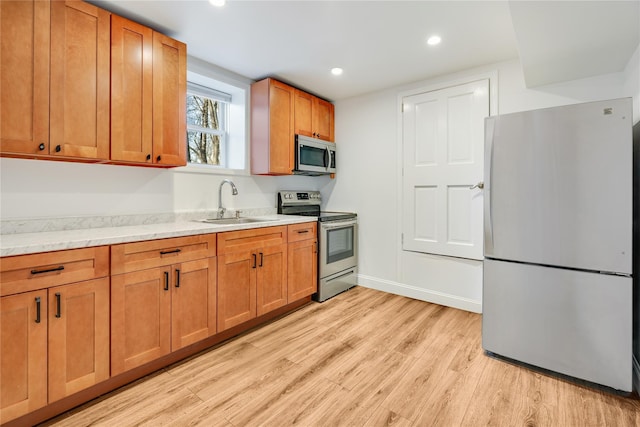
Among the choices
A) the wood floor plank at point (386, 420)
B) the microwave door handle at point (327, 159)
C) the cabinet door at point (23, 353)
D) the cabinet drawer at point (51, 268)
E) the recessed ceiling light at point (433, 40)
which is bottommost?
the wood floor plank at point (386, 420)

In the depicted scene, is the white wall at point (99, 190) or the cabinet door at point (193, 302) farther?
the cabinet door at point (193, 302)

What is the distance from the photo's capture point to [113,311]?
1704mm

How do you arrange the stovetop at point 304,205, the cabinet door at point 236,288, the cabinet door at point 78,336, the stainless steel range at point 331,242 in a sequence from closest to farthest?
the cabinet door at point 78,336
the cabinet door at point 236,288
the stainless steel range at point 331,242
the stovetop at point 304,205

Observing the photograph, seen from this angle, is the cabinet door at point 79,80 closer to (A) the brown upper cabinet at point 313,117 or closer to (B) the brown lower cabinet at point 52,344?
(B) the brown lower cabinet at point 52,344

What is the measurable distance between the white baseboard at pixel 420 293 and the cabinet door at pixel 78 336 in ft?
8.92

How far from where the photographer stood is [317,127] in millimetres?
3678

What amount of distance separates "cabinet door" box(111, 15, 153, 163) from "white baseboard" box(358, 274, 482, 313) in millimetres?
2702

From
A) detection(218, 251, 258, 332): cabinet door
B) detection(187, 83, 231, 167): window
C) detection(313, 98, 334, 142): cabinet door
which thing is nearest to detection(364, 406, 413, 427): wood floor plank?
detection(218, 251, 258, 332): cabinet door

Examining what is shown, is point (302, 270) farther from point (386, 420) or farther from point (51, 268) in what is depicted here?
point (51, 268)

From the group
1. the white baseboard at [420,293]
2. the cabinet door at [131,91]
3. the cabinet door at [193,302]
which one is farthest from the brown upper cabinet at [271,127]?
the white baseboard at [420,293]

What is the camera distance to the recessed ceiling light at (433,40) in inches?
93.0

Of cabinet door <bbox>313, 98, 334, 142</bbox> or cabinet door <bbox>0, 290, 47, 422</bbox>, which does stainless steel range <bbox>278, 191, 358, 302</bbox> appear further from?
cabinet door <bbox>0, 290, 47, 422</bbox>

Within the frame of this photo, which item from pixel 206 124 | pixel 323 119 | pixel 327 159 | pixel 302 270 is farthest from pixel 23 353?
pixel 323 119

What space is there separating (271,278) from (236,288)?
0.39m
